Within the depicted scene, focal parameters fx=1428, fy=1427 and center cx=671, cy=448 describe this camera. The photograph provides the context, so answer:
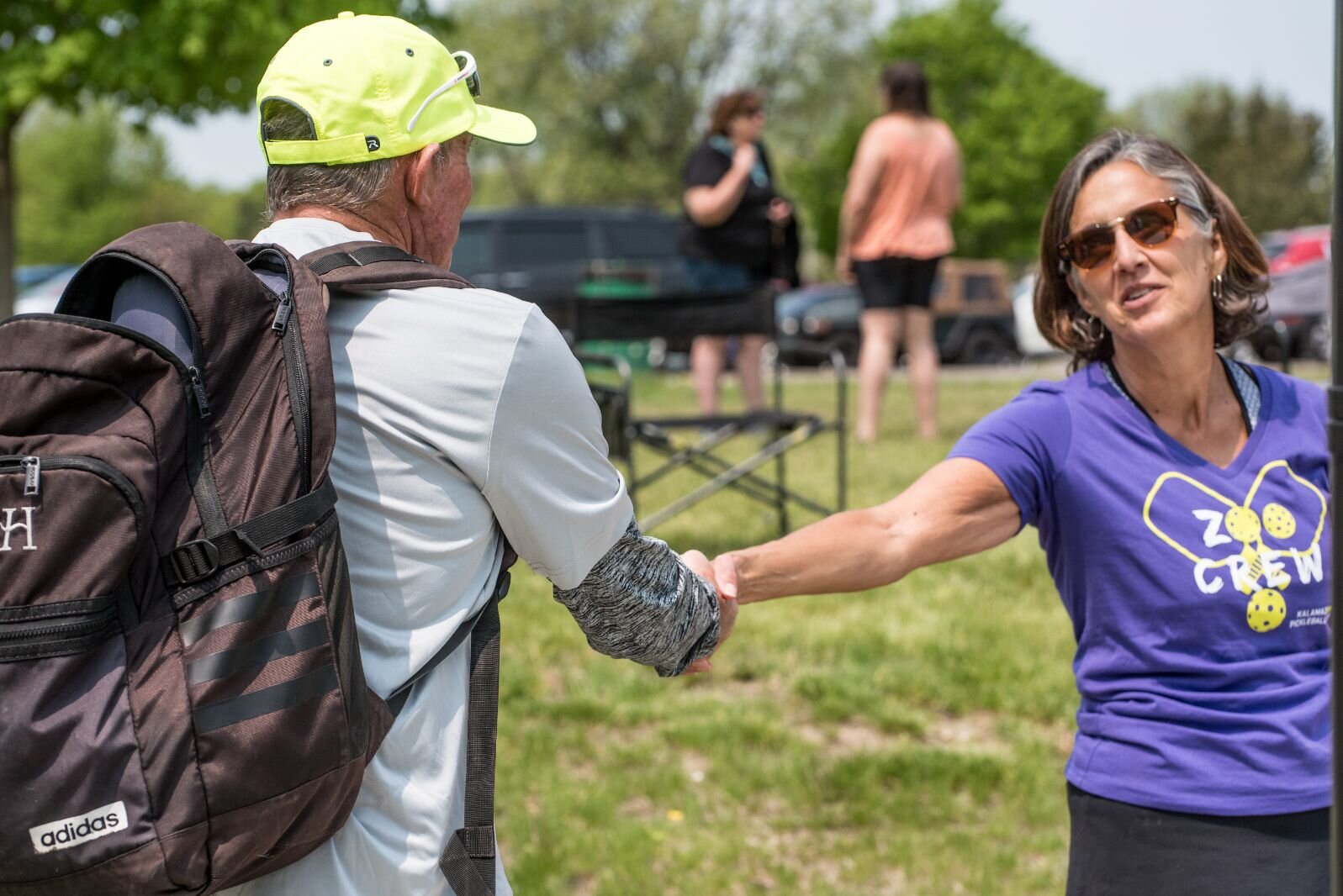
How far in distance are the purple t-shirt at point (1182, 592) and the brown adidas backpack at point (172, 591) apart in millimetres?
1338

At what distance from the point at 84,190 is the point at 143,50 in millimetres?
46248

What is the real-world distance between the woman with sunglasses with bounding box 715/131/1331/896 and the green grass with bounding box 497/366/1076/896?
1.17 m

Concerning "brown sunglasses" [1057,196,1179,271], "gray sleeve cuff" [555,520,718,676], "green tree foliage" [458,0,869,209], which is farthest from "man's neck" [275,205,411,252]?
"green tree foliage" [458,0,869,209]

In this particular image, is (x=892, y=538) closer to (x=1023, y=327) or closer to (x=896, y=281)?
(x=896, y=281)

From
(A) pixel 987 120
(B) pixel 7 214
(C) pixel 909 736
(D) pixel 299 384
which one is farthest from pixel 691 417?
(A) pixel 987 120

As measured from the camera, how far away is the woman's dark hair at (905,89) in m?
8.84

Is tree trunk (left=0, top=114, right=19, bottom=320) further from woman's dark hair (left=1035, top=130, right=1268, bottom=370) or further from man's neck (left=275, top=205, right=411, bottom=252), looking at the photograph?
man's neck (left=275, top=205, right=411, bottom=252)

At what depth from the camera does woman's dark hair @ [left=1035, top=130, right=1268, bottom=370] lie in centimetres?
265

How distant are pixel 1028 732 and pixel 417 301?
3.00m

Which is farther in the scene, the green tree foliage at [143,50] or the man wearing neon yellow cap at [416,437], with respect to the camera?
the green tree foliage at [143,50]

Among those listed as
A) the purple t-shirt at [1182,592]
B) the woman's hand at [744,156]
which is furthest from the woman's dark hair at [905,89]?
the purple t-shirt at [1182,592]

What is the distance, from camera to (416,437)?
Answer: 5.73 feet

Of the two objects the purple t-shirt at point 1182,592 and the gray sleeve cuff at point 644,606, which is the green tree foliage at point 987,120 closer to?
the purple t-shirt at point 1182,592

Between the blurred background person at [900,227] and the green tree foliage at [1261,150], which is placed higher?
the blurred background person at [900,227]
